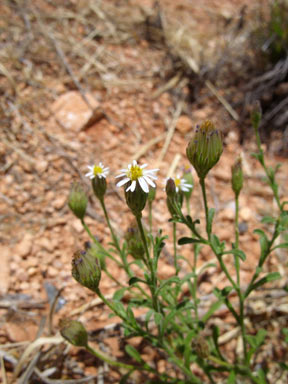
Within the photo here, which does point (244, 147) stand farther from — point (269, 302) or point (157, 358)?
point (157, 358)

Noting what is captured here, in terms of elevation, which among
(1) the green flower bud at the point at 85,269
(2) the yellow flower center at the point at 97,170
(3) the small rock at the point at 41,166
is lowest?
(1) the green flower bud at the point at 85,269

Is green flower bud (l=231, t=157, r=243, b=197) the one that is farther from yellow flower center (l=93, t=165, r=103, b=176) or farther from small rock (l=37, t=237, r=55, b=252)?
small rock (l=37, t=237, r=55, b=252)

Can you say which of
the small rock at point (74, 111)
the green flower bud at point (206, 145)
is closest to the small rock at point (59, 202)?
the small rock at point (74, 111)

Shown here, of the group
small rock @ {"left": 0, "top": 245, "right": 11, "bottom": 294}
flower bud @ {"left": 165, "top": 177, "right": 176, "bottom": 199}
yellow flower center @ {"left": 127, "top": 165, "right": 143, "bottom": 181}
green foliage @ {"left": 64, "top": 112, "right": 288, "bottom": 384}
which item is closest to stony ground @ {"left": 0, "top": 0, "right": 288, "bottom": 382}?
small rock @ {"left": 0, "top": 245, "right": 11, "bottom": 294}

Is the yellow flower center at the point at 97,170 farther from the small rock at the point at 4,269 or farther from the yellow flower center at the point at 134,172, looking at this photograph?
the small rock at the point at 4,269

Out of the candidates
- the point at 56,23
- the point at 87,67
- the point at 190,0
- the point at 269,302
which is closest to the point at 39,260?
the point at 269,302
